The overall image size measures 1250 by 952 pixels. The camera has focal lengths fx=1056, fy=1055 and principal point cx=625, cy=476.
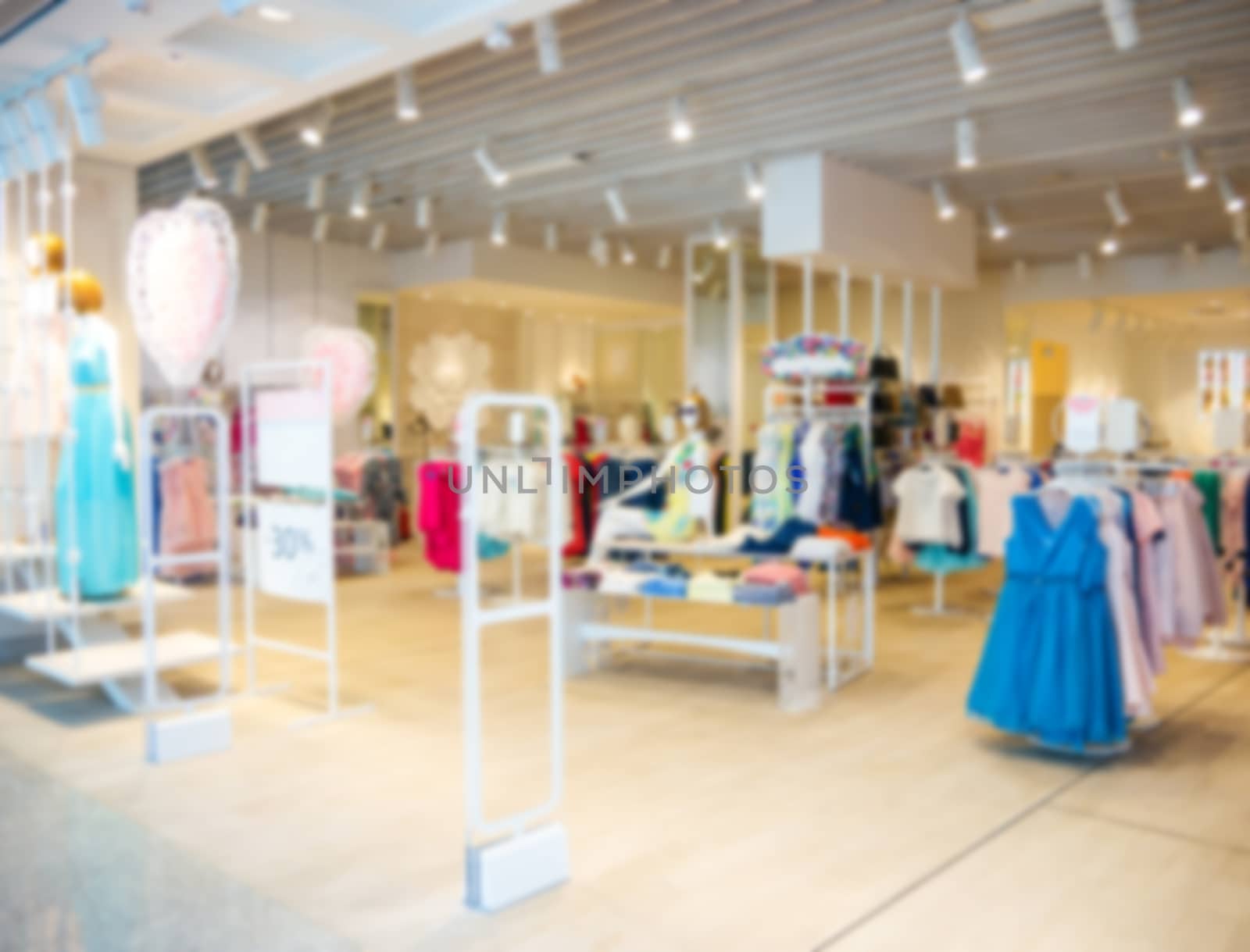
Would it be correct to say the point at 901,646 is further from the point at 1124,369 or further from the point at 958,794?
the point at 1124,369

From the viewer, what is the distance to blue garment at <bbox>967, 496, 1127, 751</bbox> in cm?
429

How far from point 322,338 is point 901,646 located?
6.15m

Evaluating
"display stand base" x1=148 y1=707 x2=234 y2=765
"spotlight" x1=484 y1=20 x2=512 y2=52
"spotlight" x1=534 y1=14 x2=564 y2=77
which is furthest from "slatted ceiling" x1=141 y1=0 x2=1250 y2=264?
"display stand base" x1=148 y1=707 x2=234 y2=765

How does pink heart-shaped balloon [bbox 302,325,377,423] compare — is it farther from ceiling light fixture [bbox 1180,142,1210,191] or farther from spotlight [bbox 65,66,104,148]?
ceiling light fixture [bbox 1180,142,1210,191]

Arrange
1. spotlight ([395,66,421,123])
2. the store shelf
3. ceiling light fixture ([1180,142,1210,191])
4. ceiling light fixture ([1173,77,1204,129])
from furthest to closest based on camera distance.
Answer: ceiling light fixture ([1180,142,1210,191]), ceiling light fixture ([1173,77,1204,129]), spotlight ([395,66,421,123]), the store shelf

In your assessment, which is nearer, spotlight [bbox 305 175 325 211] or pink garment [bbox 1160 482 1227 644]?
pink garment [bbox 1160 482 1227 644]

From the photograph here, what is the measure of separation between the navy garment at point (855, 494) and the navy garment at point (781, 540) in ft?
3.26

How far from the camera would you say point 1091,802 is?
3980mm

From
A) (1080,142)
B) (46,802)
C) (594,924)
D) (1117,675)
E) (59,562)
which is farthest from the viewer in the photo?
(1080,142)

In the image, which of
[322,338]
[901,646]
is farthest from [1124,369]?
[322,338]

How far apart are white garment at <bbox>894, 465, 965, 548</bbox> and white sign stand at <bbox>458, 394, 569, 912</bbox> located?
4.62m

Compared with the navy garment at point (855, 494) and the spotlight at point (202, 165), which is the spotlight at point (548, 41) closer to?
the navy garment at point (855, 494)

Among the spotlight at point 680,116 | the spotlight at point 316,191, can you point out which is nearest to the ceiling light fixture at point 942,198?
the spotlight at point 680,116

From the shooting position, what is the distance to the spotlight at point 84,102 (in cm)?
486
